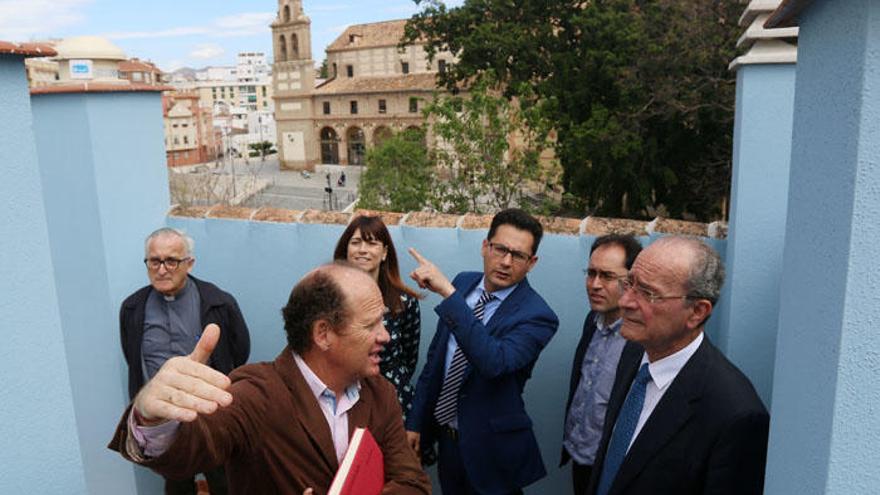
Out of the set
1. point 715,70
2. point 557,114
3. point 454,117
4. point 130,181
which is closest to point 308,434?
point 130,181

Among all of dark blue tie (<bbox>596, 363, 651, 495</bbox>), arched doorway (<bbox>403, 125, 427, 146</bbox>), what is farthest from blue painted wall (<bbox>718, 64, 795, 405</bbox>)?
arched doorway (<bbox>403, 125, 427, 146</bbox>)

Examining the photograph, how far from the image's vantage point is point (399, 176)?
11859mm

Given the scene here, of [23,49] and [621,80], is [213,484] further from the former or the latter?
[621,80]

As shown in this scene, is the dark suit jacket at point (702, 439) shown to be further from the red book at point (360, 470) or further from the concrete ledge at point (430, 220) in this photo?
the concrete ledge at point (430, 220)

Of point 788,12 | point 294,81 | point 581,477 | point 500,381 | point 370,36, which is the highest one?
point 370,36

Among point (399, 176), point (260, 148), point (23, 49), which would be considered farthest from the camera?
point (260, 148)

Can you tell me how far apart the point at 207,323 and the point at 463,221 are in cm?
142

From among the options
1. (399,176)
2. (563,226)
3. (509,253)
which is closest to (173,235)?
(509,253)

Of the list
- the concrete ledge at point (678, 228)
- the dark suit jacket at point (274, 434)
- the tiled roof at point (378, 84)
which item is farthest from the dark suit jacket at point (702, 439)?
the tiled roof at point (378, 84)

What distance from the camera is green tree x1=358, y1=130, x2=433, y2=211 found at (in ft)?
37.4

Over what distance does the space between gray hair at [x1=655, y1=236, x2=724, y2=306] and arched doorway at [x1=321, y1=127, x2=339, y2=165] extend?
48.3 m

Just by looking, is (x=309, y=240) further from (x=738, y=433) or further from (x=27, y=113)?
(x=738, y=433)

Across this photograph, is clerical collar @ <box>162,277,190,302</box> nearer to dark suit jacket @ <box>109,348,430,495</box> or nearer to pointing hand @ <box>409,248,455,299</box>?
pointing hand @ <box>409,248,455,299</box>

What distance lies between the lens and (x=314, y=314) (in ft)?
5.97
